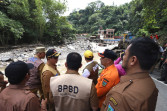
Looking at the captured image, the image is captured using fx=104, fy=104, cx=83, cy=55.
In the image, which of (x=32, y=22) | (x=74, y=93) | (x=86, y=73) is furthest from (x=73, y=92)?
(x=32, y=22)

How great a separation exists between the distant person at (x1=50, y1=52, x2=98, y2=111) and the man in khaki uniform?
392mm

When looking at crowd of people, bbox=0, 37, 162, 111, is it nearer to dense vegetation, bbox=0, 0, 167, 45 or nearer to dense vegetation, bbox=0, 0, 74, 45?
dense vegetation, bbox=0, 0, 167, 45

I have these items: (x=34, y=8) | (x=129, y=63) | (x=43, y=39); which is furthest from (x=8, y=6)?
(x=129, y=63)

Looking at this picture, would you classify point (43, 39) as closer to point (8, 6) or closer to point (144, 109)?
point (8, 6)

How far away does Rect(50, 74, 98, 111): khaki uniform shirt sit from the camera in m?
1.31

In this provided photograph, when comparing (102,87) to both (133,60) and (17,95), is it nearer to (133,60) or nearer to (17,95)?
(133,60)

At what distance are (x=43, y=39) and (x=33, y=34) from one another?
12.5 ft

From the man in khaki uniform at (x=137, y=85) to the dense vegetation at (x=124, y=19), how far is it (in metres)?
5.97

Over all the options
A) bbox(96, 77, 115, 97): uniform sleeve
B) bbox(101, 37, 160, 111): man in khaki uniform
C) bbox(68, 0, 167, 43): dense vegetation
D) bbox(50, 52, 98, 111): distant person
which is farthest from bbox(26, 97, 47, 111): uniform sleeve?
bbox(68, 0, 167, 43): dense vegetation

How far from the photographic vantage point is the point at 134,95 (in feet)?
2.63

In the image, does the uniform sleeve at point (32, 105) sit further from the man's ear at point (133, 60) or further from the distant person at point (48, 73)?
the man's ear at point (133, 60)

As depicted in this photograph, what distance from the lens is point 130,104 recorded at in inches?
31.1

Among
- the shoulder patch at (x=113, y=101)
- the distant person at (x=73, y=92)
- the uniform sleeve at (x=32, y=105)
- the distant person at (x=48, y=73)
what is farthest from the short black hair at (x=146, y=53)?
the distant person at (x=48, y=73)

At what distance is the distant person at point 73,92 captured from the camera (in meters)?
1.31
